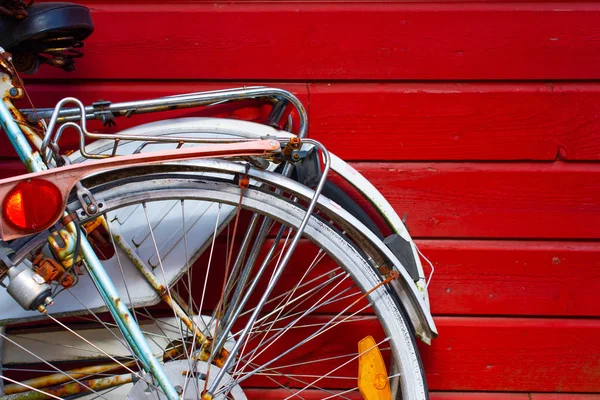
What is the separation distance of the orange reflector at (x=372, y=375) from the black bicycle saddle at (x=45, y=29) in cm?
86

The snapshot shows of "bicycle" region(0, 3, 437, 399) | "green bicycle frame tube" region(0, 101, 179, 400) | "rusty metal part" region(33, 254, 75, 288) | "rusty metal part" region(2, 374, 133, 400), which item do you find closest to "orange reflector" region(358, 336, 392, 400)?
"bicycle" region(0, 3, 437, 399)

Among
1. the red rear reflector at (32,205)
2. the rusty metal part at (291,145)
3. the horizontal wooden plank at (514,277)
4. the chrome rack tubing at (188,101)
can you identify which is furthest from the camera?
the horizontal wooden plank at (514,277)

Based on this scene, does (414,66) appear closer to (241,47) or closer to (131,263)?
(241,47)

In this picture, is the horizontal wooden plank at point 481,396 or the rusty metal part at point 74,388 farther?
the horizontal wooden plank at point 481,396

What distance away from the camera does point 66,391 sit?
1312 mm

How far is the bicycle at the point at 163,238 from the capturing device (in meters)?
1.05

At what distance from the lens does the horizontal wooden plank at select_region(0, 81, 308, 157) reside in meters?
1.49

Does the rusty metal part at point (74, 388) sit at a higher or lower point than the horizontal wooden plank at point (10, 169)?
lower

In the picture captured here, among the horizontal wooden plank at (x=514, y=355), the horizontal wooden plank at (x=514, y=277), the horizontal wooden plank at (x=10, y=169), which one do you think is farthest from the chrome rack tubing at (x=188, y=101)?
the horizontal wooden plank at (x=514, y=355)

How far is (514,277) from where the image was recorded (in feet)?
5.15

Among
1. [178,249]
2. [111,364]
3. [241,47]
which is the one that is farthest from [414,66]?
[111,364]

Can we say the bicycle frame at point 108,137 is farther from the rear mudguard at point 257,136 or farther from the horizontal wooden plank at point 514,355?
the horizontal wooden plank at point 514,355

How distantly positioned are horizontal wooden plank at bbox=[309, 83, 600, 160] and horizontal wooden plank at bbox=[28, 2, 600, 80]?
0.03 metres

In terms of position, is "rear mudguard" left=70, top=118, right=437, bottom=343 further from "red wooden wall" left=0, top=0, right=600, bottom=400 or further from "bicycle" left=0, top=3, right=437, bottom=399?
"red wooden wall" left=0, top=0, right=600, bottom=400
